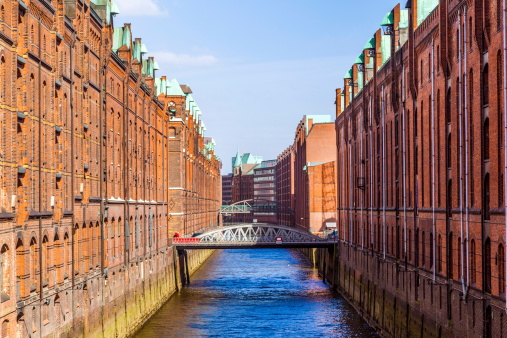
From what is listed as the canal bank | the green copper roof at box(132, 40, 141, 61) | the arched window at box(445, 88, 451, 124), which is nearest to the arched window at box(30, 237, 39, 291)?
the canal bank

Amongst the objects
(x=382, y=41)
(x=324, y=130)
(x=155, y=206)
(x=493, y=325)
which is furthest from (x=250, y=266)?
(x=493, y=325)

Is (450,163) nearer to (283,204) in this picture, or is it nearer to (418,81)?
(418,81)

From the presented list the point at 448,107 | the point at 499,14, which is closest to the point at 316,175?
the point at 448,107

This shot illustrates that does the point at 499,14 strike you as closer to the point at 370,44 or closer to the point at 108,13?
the point at 108,13

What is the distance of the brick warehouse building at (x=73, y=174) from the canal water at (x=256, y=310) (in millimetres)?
2987

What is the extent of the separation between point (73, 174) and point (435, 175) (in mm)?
15472

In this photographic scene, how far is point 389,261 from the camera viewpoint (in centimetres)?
4431

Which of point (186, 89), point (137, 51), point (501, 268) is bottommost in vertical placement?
point (501, 268)

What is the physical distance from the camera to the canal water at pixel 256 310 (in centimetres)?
4588

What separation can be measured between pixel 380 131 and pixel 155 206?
1957cm

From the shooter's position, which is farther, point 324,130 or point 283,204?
point 283,204

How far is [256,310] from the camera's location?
54531 millimetres

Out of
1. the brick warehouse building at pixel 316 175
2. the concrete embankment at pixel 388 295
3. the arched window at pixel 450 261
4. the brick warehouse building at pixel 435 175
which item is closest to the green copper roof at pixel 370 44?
the brick warehouse building at pixel 435 175

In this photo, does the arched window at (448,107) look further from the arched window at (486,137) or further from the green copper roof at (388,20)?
the green copper roof at (388,20)
